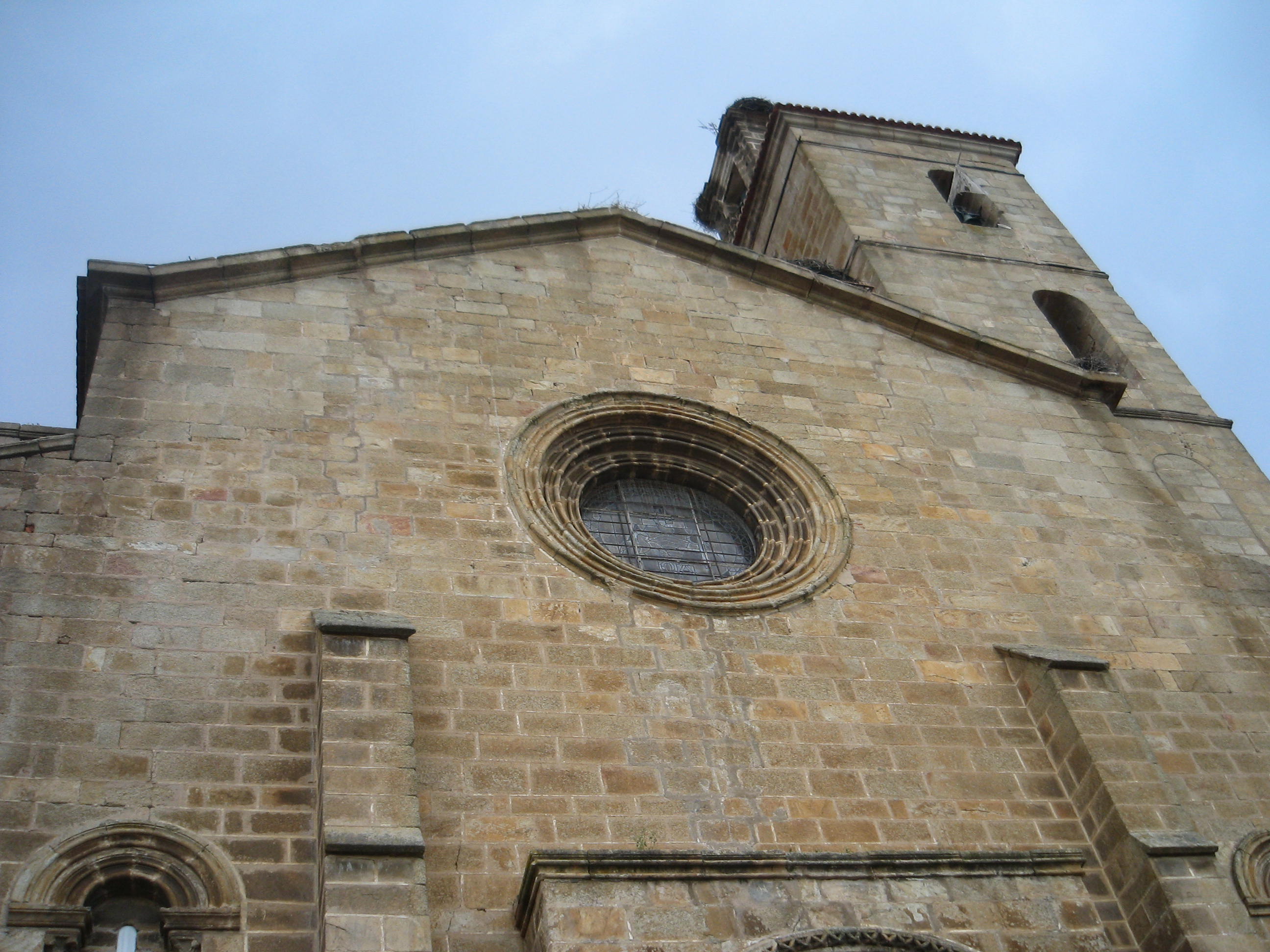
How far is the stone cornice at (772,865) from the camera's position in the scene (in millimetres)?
6898

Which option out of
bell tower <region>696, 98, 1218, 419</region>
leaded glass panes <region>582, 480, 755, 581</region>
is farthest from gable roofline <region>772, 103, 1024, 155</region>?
leaded glass panes <region>582, 480, 755, 581</region>

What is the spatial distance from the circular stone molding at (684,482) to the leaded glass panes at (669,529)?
0.08 metres

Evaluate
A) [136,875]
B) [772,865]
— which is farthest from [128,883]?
[772,865]

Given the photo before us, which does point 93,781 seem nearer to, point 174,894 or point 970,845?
point 174,894

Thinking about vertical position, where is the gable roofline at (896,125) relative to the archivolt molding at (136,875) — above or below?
above

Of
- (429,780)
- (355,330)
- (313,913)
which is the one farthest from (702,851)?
(355,330)

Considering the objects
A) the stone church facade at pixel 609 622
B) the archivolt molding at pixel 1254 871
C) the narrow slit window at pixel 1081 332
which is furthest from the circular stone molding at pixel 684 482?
the narrow slit window at pixel 1081 332

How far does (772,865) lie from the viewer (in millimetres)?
7234

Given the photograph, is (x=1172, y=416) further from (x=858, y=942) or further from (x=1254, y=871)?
(x=858, y=942)

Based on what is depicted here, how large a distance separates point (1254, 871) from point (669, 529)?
4.51 metres

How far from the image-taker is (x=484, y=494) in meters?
9.39

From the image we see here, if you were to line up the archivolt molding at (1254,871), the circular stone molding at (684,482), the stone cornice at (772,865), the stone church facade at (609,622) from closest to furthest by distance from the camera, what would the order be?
the stone cornice at (772,865)
the stone church facade at (609,622)
the archivolt molding at (1254,871)
the circular stone molding at (684,482)

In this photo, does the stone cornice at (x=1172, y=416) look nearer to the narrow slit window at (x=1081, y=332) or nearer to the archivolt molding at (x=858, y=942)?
the narrow slit window at (x=1081, y=332)

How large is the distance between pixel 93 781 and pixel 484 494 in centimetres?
326
